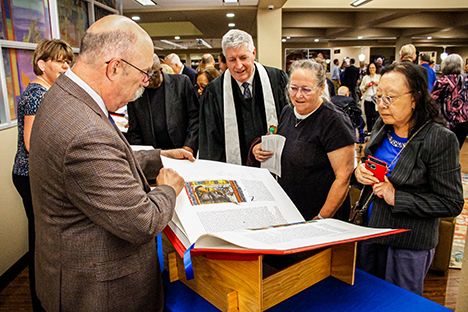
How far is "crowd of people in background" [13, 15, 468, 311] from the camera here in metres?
0.82

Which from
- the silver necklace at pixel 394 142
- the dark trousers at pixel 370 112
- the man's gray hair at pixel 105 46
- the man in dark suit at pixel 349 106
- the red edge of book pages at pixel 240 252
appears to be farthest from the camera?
the dark trousers at pixel 370 112

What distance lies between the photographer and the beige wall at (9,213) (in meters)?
2.54

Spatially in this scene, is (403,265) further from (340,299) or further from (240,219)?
(240,219)

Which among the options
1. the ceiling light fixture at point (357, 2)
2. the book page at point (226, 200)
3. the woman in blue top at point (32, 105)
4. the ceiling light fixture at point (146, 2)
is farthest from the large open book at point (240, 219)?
the ceiling light fixture at point (357, 2)

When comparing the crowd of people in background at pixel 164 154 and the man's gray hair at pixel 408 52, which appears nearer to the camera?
the crowd of people in background at pixel 164 154

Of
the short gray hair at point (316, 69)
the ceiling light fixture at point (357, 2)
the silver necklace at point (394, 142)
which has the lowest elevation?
the silver necklace at point (394, 142)

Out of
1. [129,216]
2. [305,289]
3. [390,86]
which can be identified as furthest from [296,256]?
[390,86]

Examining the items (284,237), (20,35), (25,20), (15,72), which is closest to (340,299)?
(284,237)

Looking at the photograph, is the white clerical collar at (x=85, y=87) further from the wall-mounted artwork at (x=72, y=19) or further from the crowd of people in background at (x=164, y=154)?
the wall-mounted artwork at (x=72, y=19)

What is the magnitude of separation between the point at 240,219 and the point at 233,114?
1.33 m

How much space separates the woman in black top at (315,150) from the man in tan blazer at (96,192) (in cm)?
80

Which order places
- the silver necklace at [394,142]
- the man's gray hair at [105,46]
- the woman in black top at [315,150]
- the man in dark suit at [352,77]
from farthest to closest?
the man in dark suit at [352,77] < the woman in black top at [315,150] < the silver necklace at [394,142] < the man's gray hair at [105,46]

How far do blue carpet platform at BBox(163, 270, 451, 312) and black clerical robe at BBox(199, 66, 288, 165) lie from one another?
1.32 m

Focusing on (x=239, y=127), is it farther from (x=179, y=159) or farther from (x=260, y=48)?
(x=260, y=48)
